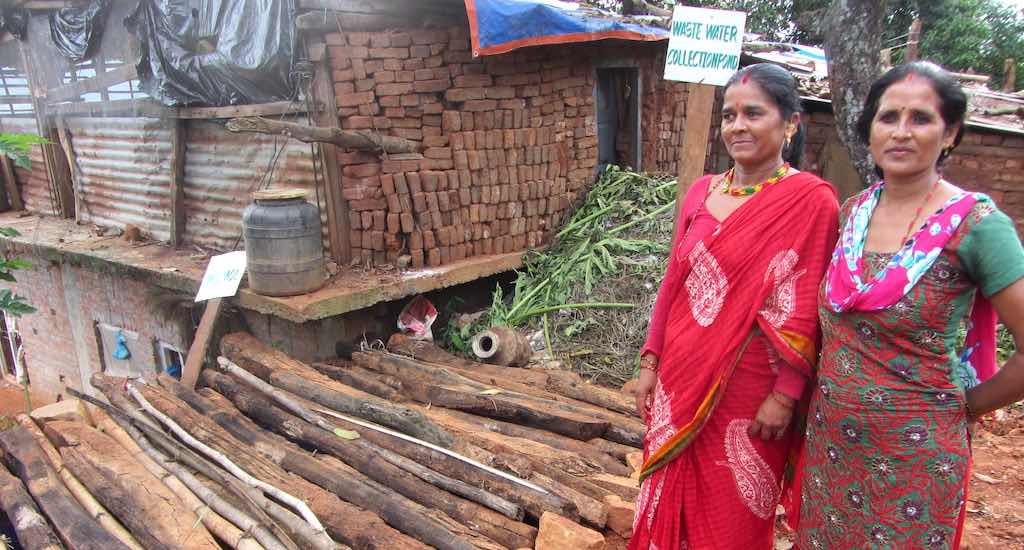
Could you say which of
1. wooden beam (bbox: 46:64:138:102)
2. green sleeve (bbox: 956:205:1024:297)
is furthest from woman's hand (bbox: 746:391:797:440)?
wooden beam (bbox: 46:64:138:102)

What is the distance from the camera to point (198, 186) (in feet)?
21.1

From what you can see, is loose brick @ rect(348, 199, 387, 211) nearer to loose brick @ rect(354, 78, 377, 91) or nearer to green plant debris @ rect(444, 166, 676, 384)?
loose brick @ rect(354, 78, 377, 91)

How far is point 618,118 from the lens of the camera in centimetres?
780

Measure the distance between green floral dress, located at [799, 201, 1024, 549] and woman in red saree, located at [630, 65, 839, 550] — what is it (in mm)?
112

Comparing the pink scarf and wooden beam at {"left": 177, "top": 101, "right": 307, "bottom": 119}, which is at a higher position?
wooden beam at {"left": 177, "top": 101, "right": 307, "bottom": 119}

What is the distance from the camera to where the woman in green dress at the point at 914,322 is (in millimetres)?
1550

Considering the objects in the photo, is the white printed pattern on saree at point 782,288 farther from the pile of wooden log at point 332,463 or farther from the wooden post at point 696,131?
the wooden post at point 696,131

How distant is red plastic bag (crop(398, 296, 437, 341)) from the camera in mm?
5477

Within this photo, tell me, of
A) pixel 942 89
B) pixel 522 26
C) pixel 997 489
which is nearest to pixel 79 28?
pixel 522 26

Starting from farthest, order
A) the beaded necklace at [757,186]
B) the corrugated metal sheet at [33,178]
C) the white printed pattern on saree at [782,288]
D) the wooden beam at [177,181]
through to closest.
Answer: the corrugated metal sheet at [33,178] < the wooden beam at [177,181] < the beaded necklace at [757,186] < the white printed pattern on saree at [782,288]

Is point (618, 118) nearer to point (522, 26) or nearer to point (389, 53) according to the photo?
point (522, 26)

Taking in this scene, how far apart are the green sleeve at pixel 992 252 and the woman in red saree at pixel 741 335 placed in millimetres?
383

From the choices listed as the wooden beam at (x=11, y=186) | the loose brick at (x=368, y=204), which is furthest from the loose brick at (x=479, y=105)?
the wooden beam at (x=11, y=186)

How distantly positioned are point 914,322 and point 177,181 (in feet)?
21.3
